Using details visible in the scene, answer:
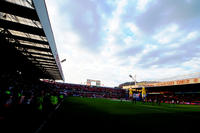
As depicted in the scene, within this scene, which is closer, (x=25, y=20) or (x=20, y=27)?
(x=25, y=20)

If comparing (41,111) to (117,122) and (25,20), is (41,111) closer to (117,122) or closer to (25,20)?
(117,122)

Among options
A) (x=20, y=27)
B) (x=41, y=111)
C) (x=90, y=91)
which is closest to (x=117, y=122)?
(x=41, y=111)

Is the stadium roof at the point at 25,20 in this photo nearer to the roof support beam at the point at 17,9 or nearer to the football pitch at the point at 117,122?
the roof support beam at the point at 17,9

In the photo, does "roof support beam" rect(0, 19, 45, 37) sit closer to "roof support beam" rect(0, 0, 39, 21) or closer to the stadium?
the stadium

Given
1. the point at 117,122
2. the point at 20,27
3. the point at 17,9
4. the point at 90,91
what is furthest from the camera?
the point at 90,91

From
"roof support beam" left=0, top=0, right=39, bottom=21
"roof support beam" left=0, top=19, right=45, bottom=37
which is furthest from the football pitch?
"roof support beam" left=0, top=19, right=45, bottom=37

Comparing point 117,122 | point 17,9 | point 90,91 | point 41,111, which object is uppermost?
point 17,9

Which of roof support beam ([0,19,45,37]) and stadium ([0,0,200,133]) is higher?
roof support beam ([0,19,45,37])

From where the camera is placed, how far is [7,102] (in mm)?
5215

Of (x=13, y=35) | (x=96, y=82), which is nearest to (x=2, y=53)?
(x=13, y=35)

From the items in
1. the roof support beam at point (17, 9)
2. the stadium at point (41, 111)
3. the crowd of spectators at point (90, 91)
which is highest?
the roof support beam at point (17, 9)

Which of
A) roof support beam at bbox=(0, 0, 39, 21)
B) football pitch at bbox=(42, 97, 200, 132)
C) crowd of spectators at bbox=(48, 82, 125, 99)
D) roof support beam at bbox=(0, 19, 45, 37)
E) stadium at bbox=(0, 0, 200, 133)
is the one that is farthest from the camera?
crowd of spectators at bbox=(48, 82, 125, 99)

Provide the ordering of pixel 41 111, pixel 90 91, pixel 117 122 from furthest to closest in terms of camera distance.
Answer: pixel 90 91 → pixel 41 111 → pixel 117 122

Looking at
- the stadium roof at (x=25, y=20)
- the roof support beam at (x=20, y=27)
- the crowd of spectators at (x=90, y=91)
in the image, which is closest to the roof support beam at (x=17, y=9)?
the stadium roof at (x=25, y=20)
